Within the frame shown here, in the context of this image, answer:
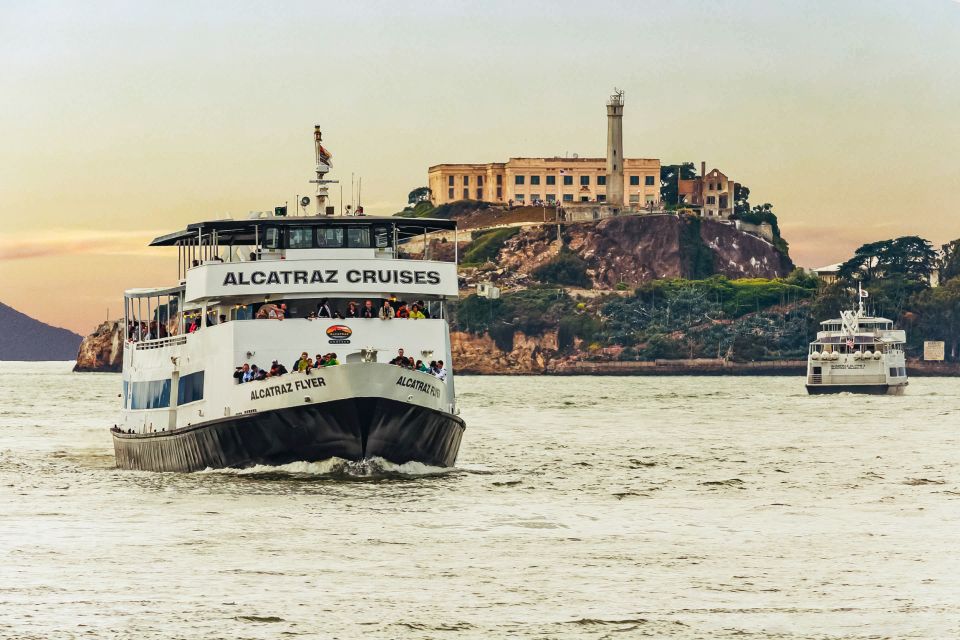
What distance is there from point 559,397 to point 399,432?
97.7 meters

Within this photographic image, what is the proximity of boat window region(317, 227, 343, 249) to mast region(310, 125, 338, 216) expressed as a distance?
12.0 feet

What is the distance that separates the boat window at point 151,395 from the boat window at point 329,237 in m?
6.22

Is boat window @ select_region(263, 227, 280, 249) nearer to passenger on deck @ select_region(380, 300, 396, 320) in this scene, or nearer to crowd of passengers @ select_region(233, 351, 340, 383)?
passenger on deck @ select_region(380, 300, 396, 320)

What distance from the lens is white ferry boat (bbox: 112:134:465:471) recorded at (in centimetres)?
4169

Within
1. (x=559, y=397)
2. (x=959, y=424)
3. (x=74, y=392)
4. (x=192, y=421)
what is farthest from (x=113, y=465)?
(x=74, y=392)

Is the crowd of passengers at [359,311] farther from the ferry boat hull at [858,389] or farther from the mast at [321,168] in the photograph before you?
the ferry boat hull at [858,389]

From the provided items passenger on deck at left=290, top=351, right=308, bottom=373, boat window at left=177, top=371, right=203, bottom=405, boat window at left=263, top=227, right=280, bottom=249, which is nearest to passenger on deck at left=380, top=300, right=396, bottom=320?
passenger on deck at left=290, top=351, right=308, bottom=373

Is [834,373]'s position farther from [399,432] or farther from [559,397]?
[399,432]

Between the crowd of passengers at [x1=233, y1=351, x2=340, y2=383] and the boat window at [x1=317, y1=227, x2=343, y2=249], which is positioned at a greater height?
the boat window at [x1=317, y1=227, x2=343, y2=249]

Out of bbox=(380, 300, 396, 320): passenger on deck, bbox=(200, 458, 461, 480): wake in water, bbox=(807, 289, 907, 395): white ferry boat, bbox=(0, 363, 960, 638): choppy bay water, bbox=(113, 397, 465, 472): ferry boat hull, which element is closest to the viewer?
bbox=(0, 363, 960, 638): choppy bay water

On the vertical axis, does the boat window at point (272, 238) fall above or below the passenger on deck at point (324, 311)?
above

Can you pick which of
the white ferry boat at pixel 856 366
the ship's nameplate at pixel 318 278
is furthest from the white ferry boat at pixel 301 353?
the white ferry boat at pixel 856 366

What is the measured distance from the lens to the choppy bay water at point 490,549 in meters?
24.9

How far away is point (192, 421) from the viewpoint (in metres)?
45.8
